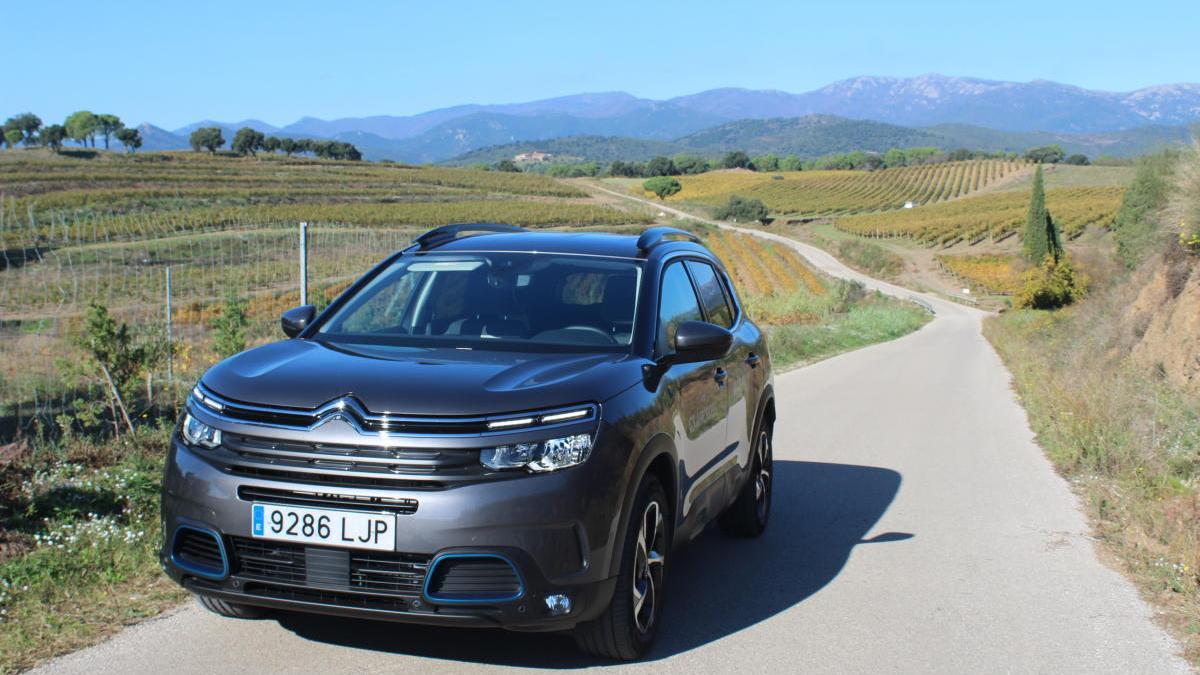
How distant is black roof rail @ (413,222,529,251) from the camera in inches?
240

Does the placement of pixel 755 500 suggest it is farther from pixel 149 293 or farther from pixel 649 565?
pixel 149 293

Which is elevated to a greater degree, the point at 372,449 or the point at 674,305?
the point at 674,305

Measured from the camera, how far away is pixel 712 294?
6730 millimetres

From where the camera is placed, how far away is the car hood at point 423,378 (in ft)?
13.4

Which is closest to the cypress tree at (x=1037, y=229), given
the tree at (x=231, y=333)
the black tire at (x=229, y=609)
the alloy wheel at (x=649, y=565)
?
the tree at (x=231, y=333)

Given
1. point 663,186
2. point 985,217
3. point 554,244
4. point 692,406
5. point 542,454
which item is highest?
point 554,244

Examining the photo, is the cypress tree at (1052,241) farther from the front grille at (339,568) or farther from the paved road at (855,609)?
the front grille at (339,568)

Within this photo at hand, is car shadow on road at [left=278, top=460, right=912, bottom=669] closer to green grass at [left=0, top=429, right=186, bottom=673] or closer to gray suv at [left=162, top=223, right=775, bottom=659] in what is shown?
gray suv at [left=162, top=223, right=775, bottom=659]

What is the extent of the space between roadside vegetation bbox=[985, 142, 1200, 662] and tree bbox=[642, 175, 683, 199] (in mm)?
127776

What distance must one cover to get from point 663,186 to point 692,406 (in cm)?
14907

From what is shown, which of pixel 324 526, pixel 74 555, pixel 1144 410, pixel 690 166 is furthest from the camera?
pixel 690 166

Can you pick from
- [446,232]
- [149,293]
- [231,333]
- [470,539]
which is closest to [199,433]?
[470,539]

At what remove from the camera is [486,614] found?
4012 millimetres

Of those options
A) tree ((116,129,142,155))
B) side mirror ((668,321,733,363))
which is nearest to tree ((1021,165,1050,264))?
side mirror ((668,321,733,363))
